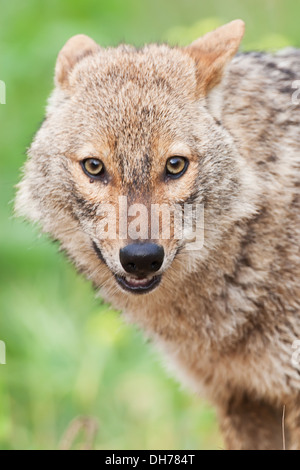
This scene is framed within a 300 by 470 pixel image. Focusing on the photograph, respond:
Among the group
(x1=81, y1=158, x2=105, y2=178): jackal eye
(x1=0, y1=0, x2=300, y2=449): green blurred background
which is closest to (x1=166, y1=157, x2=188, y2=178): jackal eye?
(x1=81, y1=158, x2=105, y2=178): jackal eye

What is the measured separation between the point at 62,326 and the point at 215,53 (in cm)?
432

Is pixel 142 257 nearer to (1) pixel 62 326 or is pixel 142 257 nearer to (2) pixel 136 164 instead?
(2) pixel 136 164

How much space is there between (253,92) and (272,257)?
1.16 meters

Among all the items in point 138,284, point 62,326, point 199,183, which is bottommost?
point 62,326

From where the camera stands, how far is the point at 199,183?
5.60m

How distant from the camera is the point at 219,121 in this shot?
5891 mm

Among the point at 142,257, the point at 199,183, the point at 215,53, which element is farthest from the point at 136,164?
the point at 215,53

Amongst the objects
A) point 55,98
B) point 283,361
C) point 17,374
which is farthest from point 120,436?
point 55,98

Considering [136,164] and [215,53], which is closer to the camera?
[136,164]

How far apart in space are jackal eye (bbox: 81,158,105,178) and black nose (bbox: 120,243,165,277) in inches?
23.2

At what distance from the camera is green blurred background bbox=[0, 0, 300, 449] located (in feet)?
28.7

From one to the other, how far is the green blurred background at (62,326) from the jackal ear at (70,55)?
1.65 metres

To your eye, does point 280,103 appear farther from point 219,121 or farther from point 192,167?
point 192,167

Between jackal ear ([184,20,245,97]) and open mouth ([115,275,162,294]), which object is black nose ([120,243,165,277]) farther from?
jackal ear ([184,20,245,97])
